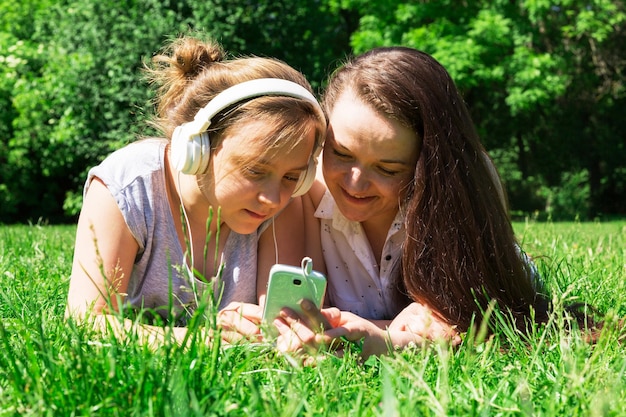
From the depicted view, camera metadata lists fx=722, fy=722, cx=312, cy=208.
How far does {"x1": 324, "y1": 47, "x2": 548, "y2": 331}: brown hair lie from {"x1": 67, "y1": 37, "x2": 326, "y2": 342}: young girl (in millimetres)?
391

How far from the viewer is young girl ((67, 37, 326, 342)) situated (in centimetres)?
260

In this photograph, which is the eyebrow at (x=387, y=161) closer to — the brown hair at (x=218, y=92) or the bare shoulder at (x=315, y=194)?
the brown hair at (x=218, y=92)

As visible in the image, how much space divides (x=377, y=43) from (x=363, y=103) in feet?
42.4

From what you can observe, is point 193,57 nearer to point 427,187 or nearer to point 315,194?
point 315,194

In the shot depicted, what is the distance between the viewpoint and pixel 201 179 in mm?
2783

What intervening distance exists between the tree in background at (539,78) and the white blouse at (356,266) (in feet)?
38.7

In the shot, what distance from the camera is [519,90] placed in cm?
1580

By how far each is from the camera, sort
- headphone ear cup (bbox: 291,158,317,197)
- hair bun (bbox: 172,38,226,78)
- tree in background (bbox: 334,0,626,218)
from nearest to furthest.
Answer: headphone ear cup (bbox: 291,158,317,197), hair bun (bbox: 172,38,226,78), tree in background (bbox: 334,0,626,218)

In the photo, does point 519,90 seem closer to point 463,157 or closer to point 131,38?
point 131,38

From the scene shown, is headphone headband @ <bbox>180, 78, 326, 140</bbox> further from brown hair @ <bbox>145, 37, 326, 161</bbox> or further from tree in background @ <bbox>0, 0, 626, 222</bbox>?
tree in background @ <bbox>0, 0, 626, 222</bbox>

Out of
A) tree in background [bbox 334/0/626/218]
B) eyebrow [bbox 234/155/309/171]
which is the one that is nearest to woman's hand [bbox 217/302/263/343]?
eyebrow [bbox 234/155/309/171]

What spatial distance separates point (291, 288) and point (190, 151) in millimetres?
690

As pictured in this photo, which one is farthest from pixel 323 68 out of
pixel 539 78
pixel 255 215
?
pixel 255 215

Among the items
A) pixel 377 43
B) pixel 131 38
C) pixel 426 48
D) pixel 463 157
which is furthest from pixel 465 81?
pixel 463 157
